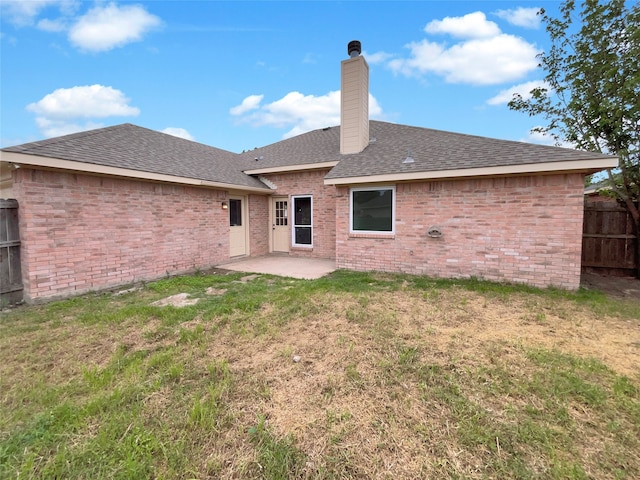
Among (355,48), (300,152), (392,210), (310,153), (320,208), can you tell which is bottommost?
(392,210)

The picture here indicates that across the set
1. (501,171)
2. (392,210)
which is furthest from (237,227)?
(501,171)

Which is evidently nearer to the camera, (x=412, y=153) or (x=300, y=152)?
(x=412, y=153)

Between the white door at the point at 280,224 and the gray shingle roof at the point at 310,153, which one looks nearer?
the gray shingle roof at the point at 310,153

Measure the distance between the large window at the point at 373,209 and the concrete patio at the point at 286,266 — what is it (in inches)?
62.9

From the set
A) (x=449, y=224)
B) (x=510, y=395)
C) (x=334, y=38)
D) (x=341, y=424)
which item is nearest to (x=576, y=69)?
(x=449, y=224)

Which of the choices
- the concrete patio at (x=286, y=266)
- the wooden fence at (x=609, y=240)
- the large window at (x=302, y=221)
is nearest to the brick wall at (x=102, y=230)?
the concrete patio at (x=286, y=266)

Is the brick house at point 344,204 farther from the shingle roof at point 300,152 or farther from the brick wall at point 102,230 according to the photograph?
the shingle roof at point 300,152

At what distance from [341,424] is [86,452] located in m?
1.79

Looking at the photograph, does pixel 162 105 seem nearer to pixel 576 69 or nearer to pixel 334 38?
pixel 334 38

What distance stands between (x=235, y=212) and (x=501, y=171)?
784cm

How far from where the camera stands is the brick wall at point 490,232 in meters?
5.90

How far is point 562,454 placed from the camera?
6.25 feet

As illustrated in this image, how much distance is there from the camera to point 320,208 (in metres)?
10.0

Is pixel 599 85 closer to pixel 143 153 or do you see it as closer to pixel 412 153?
pixel 412 153
